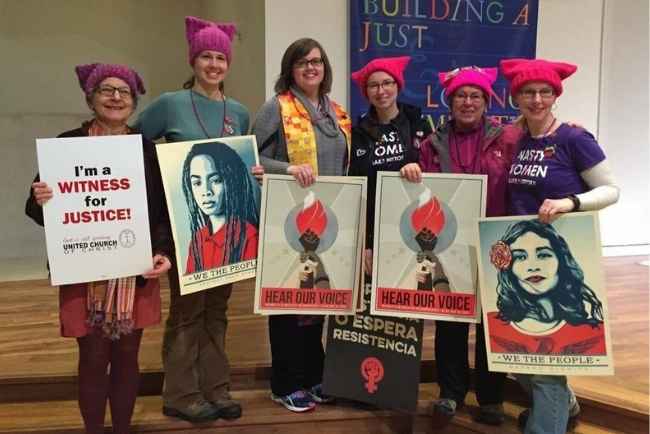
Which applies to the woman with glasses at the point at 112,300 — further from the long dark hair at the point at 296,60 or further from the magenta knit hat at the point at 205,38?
the long dark hair at the point at 296,60

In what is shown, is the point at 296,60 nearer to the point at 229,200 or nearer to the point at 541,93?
the point at 229,200

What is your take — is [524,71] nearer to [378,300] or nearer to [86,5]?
[378,300]

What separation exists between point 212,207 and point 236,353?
97 cm

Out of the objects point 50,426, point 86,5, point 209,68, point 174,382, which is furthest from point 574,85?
point 86,5

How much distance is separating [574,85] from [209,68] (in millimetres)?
3206

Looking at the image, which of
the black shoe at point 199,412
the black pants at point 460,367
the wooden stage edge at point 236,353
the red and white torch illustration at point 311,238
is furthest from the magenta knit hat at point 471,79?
the black shoe at point 199,412

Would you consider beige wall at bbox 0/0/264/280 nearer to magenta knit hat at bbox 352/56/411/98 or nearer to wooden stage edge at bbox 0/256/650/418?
wooden stage edge at bbox 0/256/650/418

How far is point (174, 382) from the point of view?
191 cm

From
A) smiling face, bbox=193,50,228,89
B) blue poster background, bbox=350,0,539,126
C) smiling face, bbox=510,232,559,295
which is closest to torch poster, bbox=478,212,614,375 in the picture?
smiling face, bbox=510,232,559,295

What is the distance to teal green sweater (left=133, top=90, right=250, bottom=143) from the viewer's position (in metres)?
1.74

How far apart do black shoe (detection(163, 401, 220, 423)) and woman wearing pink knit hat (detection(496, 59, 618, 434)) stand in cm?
102

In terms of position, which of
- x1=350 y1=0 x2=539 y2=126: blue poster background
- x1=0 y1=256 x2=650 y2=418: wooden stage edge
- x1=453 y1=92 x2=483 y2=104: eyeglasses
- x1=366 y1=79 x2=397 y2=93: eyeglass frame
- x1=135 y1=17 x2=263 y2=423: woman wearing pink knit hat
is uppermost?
x1=350 y1=0 x2=539 y2=126: blue poster background

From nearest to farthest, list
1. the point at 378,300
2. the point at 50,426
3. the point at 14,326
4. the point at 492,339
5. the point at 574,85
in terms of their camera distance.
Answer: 1. the point at 492,339
2. the point at 378,300
3. the point at 50,426
4. the point at 14,326
5. the point at 574,85

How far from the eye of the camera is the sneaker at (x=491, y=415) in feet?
6.36
